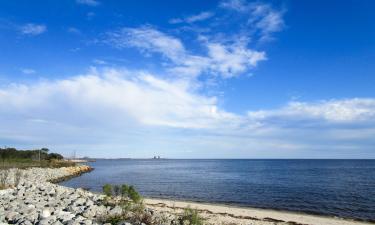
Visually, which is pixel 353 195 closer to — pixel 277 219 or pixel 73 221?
pixel 277 219

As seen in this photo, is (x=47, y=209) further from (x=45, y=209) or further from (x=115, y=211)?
(x=115, y=211)

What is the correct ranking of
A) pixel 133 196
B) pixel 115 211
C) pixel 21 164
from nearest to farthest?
pixel 115 211 < pixel 133 196 < pixel 21 164

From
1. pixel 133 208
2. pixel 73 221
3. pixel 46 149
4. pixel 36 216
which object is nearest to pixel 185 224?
pixel 133 208

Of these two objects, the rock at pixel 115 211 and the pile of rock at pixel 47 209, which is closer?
the pile of rock at pixel 47 209

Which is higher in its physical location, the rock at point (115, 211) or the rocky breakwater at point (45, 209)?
the rocky breakwater at point (45, 209)

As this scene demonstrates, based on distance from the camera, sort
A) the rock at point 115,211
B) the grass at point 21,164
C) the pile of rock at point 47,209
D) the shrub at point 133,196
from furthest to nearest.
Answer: the grass at point 21,164
the shrub at point 133,196
the rock at point 115,211
the pile of rock at point 47,209

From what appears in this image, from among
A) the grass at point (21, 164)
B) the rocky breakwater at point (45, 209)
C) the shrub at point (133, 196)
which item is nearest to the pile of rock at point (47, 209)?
the rocky breakwater at point (45, 209)

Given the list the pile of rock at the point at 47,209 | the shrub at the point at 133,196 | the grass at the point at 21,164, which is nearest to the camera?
the pile of rock at the point at 47,209

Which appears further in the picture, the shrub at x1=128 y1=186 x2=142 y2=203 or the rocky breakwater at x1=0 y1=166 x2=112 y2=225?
the shrub at x1=128 y1=186 x2=142 y2=203

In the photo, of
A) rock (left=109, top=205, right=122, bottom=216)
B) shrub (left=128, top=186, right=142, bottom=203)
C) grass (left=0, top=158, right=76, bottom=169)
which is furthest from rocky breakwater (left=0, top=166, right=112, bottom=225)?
grass (left=0, top=158, right=76, bottom=169)

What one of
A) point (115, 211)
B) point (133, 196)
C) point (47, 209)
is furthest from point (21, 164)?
point (115, 211)

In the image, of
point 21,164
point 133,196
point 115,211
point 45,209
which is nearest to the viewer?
point 45,209

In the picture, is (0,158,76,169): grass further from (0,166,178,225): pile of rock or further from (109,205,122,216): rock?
(109,205,122,216): rock

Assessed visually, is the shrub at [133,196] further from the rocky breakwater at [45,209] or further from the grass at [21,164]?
the grass at [21,164]
